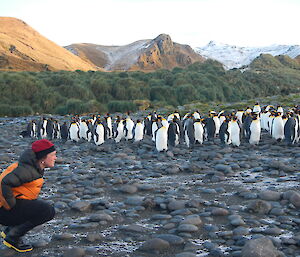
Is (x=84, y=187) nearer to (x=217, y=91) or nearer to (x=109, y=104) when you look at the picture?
(x=109, y=104)

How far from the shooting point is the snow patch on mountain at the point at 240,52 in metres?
80.8

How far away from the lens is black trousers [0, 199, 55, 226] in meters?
3.10

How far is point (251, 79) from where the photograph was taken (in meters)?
35.8

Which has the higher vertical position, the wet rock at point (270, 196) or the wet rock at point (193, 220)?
the wet rock at point (270, 196)

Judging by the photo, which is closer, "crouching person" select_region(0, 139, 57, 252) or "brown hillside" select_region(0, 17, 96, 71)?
"crouching person" select_region(0, 139, 57, 252)

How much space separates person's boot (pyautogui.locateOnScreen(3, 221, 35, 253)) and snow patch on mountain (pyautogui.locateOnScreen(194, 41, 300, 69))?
7809cm

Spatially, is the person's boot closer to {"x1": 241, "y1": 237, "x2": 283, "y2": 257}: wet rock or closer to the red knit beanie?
the red knit beanie

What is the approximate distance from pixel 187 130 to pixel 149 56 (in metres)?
69.3

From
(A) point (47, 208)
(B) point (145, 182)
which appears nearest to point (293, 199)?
(B) point (145, 182)

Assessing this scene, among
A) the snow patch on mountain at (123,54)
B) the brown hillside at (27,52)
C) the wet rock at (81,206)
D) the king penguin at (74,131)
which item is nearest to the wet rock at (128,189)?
the wet rock at (81,206)

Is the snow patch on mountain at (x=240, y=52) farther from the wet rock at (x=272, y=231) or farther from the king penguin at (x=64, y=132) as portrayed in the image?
the wet rock at (x=272, y=231)

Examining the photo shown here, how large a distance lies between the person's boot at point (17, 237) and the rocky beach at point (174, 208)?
0.07 metres

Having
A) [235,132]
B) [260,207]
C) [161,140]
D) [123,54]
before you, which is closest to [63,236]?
[260,207]

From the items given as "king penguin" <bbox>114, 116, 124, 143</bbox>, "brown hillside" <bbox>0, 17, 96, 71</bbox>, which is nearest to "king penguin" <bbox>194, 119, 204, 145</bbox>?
"king penguin" <bbox>114, 116, 124, 143</bbox>
